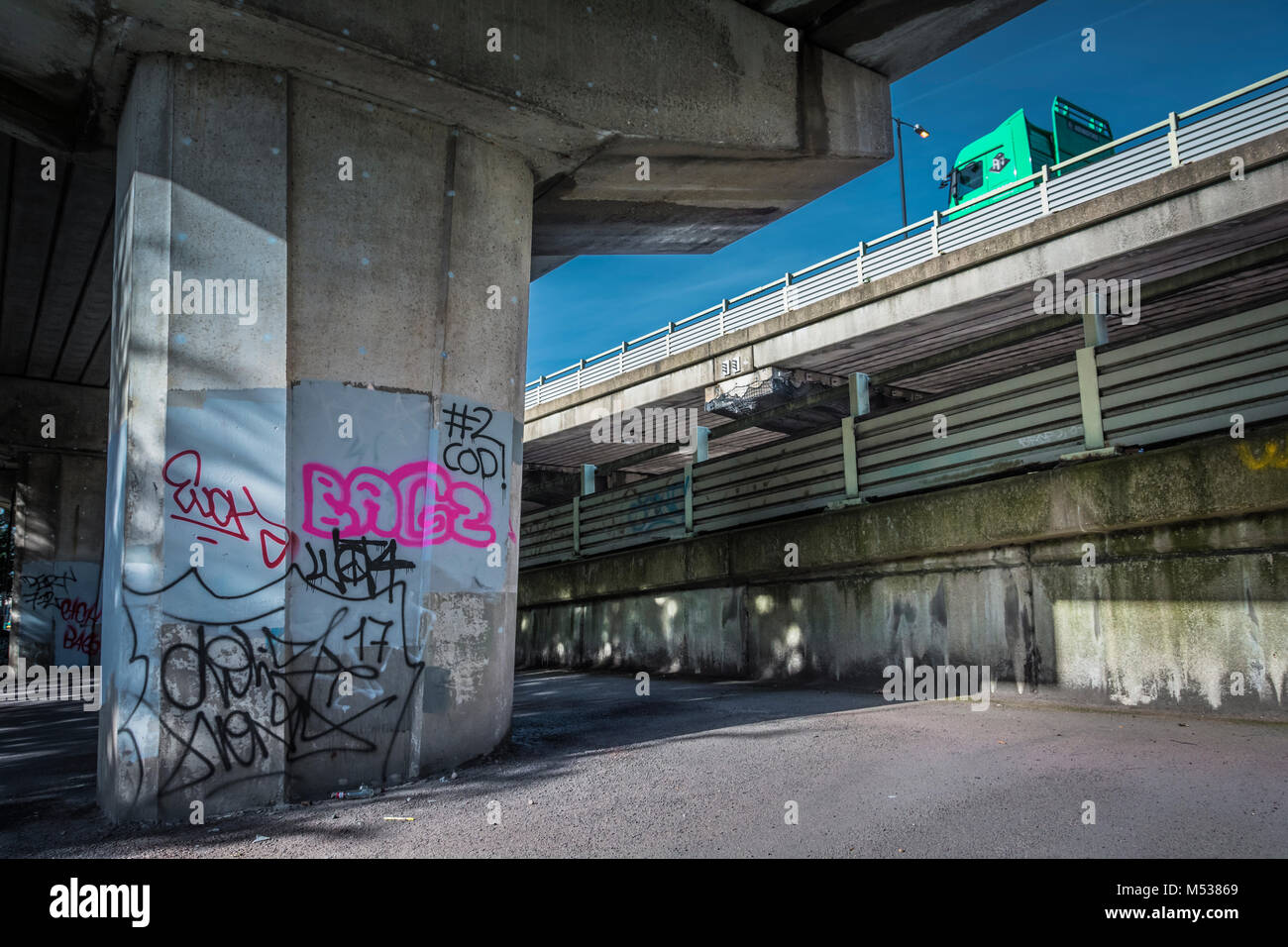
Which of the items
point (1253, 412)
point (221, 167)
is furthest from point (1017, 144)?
point (221, 167)

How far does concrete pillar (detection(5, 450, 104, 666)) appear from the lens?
62.0 feet

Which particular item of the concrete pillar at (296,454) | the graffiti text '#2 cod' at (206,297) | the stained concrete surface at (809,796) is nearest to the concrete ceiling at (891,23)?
the concrete pillar at (296,454)

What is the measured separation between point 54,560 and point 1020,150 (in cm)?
2226

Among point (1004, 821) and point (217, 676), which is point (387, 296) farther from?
point (1004, 821)

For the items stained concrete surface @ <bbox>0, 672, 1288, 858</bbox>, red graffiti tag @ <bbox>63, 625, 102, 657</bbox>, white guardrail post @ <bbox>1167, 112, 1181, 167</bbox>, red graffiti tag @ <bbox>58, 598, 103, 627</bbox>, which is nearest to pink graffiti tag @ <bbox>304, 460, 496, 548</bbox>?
stained concrete surface @ <bbox>0, 672, 1288, 858</bbox>

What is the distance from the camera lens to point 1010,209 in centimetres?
1388

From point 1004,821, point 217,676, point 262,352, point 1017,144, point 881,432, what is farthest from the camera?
point 1017,144

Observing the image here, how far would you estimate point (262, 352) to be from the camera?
5.43 metres

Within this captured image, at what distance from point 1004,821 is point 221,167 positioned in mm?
5800

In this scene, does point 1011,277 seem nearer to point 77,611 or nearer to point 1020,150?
point 1020,150

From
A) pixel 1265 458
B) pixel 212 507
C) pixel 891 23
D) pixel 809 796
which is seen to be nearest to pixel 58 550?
pixel 212 507

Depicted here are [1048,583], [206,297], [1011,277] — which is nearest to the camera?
[206,297]

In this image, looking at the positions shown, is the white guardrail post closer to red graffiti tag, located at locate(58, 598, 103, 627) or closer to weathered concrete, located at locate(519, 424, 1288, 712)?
weathered concrete, located at locate(519, 424, 1288, 712)

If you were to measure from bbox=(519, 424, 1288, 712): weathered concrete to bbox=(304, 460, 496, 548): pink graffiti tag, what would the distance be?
4344 mm
